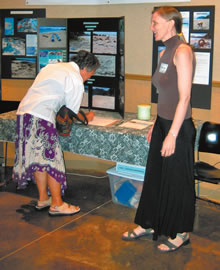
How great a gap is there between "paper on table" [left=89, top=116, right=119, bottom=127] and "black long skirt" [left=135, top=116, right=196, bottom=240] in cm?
88

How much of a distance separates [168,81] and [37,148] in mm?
1226

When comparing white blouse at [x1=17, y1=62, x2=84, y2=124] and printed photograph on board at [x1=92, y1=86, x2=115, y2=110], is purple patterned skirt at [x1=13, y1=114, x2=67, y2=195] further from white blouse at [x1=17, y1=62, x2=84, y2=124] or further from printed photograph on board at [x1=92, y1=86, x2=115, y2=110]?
printed photograph on board at [x1=92, y1=86, x2=115, y2=110]

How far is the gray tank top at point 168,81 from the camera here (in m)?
2.71

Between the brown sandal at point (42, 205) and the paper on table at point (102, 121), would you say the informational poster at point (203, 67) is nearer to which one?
the paper on table at point (102, 121)

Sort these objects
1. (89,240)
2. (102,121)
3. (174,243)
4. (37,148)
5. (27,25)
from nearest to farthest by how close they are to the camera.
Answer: (174,243) < (89,240) < (37,148) < (102,121) < (27,25)

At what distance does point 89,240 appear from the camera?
3.21 m

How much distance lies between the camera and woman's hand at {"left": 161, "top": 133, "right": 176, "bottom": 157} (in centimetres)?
269

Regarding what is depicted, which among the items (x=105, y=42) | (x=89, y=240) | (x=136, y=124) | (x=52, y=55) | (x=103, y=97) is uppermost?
(x=105, y=42)

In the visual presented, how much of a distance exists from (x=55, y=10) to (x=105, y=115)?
4.84 ft

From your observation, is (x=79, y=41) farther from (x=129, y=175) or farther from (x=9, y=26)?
(x=129, y=175)

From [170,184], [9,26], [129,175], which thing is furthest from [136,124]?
[9,26]

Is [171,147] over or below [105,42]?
below

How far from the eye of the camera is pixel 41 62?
14.5 ft

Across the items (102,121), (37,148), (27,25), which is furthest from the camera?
(27,25)
